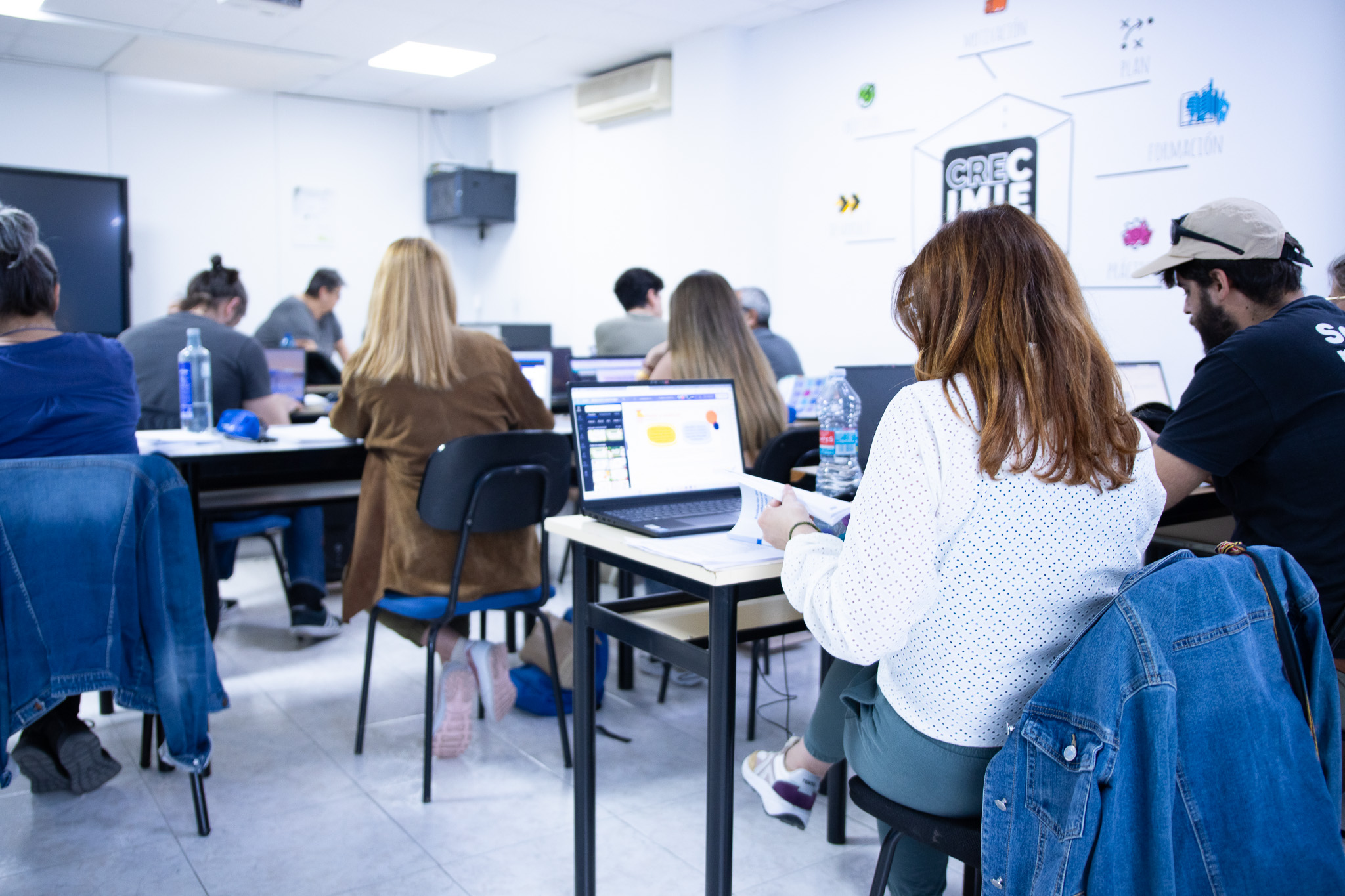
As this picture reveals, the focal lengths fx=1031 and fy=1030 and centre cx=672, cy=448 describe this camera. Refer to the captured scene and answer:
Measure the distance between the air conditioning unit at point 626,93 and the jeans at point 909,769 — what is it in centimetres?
513

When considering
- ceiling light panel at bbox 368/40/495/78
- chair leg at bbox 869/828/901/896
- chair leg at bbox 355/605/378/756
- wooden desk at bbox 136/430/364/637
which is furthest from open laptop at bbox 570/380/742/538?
ceiling light panel at bbox 368/40/495/78

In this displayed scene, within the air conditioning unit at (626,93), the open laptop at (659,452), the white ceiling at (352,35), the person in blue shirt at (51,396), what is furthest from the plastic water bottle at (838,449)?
the air conditioning unit at (626,93)

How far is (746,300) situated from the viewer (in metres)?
4.45

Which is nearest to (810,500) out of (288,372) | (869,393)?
(869,393)

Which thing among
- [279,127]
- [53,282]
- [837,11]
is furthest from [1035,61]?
[279,127]

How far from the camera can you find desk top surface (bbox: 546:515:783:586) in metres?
1.54

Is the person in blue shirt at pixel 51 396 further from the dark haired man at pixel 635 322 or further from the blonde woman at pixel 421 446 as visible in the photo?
the dark haired man at pixel 635 322

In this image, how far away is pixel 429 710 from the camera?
2357mm

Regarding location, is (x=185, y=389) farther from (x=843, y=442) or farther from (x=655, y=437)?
(x=843, y=442)

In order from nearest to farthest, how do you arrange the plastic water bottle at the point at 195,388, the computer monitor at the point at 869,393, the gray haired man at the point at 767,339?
the computer monitor at the point at 869,393, the plastic water bottle at the point at 195,388, the gray haired man at the point at 767,339

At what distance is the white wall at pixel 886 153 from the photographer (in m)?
3.58

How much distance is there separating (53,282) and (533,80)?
5.05 meters

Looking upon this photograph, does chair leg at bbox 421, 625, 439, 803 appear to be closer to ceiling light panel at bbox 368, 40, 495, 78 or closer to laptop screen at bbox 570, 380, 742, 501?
laptop screen at bbox 570, 380, 742, 501

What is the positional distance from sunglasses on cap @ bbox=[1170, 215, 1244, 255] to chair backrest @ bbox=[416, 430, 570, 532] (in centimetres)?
140
